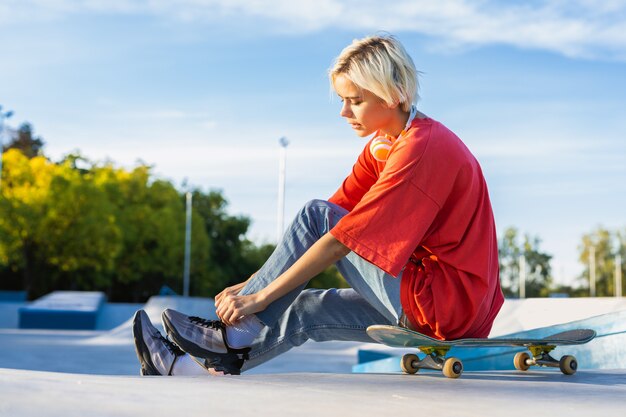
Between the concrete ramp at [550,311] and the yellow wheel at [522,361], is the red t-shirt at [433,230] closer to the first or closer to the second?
the yellow wheel at [522,361]

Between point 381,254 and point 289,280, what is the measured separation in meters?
0.37

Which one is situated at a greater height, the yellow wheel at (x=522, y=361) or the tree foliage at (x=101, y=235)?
the tree foliage at (x=101, y=235)

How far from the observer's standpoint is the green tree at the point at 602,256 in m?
69.7

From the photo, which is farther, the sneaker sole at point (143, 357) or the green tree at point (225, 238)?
the green tree at point (225, 238)

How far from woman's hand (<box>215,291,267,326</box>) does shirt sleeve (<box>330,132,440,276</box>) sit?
429 mm

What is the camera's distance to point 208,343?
3.46 metres

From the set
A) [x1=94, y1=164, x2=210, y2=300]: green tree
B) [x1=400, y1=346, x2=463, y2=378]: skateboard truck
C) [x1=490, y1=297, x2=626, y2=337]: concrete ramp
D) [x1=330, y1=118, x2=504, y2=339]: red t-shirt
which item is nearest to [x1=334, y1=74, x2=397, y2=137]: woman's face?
[x1=330, y1=118, x2=504, y2=339]: red t-shirt

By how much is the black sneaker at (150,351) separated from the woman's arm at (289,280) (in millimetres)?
350

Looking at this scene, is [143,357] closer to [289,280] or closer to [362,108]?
[289,280]

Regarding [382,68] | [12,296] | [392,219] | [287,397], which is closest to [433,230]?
[392,219]

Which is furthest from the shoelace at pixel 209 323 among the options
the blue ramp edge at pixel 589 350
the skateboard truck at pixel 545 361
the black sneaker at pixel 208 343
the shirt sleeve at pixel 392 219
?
the blue ramp edge at pixel 589 350

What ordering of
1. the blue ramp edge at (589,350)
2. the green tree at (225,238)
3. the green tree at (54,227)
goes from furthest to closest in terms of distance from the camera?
the green tree at (225,238)
the green tree at (54,227)
the blue ramp edge at (589,350)

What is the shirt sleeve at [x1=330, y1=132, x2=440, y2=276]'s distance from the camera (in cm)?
315

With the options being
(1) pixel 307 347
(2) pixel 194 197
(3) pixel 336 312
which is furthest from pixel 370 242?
(2) pixel 194 197
